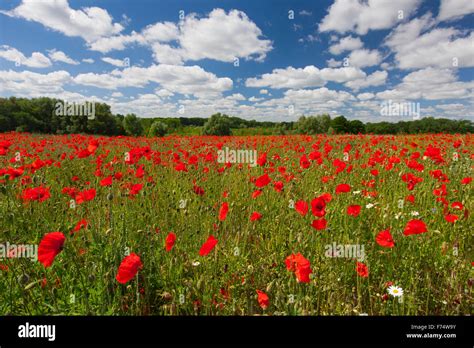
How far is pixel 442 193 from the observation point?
250 centimetres

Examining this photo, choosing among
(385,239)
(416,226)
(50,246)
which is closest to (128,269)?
(50,246)

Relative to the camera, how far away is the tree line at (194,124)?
29.2 ft

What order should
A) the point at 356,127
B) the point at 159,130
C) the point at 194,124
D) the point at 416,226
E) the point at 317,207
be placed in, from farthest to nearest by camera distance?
1. the point at 159,130
2. the point at 356,127
3. the point at 194,124
4. the point at 317,207
5. the point at 416,226

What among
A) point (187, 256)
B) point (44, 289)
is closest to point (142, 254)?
point (187, 256)

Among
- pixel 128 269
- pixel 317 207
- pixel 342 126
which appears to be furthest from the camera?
pixel 342 126

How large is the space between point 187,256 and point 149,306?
0.46 meters

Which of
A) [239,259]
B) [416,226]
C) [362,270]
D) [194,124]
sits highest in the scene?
[194,124]

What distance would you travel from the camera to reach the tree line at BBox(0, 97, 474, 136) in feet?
29.2

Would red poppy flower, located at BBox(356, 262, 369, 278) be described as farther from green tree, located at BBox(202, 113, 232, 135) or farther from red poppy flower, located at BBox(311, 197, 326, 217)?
green tree, located at BBox(202, 113, 232, 135)

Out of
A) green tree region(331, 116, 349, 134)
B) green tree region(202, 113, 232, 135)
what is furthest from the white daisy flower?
green tree region(202, 113, 232, 135)

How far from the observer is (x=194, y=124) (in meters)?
9.05

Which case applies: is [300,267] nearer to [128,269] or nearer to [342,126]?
[128,269]

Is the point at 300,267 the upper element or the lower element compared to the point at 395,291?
upper
